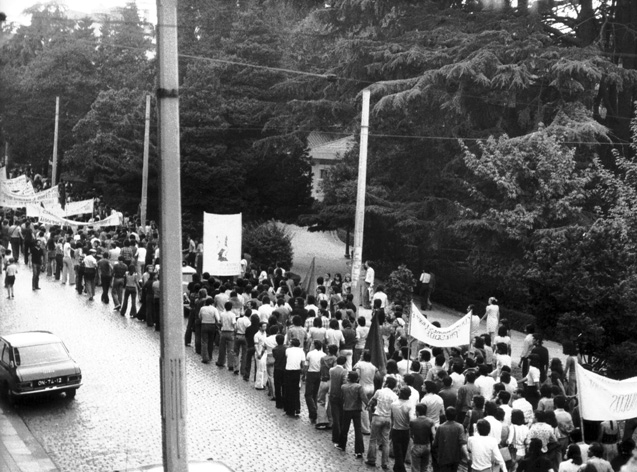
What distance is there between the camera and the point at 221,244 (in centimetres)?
2473

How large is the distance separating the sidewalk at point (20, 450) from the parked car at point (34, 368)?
61 cm

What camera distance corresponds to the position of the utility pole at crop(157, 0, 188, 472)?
912 cm

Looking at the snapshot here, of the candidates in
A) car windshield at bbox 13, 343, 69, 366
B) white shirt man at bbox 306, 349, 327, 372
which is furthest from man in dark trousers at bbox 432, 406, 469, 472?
car windshield at bbox 13, 343, 69, 366

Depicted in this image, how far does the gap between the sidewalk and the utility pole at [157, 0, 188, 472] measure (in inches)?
240

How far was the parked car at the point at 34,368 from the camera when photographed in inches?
690

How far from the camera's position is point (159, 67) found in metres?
9.13

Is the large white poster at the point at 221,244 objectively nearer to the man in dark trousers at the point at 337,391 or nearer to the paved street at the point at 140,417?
the paved street at the point at 140,417

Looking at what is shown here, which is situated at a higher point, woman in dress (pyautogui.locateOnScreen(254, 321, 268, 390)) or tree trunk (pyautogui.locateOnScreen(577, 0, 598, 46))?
tree trunk (pyautogui.locateOnScreen(577, 0, 598, 46))

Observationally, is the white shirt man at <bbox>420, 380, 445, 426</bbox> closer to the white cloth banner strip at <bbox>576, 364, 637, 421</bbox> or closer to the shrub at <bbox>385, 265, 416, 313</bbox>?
the white cloth banner strip at <bbox>576, 364, 637, 421</bbox>

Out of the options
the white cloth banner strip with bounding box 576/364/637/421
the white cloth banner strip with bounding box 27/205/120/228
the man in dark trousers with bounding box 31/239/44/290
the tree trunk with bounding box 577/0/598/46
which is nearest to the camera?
the white cloth banner strip with bounding box 576/364/637/421

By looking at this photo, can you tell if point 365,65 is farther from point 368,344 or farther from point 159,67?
point 159,67

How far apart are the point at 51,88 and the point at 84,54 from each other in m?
3.07

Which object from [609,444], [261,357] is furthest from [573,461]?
[261,357]

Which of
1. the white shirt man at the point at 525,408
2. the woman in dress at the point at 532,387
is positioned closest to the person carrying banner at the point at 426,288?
the woman in dress at the point at 532,387
